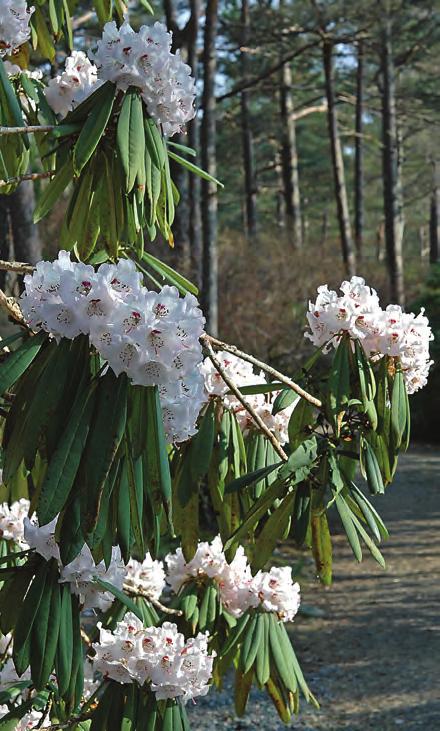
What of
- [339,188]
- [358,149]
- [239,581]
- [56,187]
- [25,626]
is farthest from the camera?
[358,149]

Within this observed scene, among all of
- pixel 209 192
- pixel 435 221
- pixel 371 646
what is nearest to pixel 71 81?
pixel 371 646

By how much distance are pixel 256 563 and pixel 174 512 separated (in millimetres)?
206

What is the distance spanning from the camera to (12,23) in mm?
2125

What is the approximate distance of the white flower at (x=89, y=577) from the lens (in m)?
1.80

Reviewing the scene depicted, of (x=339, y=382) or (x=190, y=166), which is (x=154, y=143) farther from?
(x=339, y=382)

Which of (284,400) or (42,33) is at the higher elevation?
(42,33)

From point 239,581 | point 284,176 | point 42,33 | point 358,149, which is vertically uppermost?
point 358,149

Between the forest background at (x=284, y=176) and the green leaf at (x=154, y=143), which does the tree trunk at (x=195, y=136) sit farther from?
the green leaf at (x=154, y=143)

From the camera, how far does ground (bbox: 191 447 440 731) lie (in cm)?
517

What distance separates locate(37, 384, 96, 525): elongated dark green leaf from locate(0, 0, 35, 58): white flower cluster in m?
1.16

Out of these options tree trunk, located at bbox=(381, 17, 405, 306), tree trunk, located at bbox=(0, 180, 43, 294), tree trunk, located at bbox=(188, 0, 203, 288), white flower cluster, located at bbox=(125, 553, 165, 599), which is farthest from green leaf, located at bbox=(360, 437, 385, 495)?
tree trunk, located at bbox=(381, 17, 405, 306)

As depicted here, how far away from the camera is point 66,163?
1.93m

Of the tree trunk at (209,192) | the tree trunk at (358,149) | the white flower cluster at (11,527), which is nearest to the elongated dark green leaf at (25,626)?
the white flower cluster at (11,527)

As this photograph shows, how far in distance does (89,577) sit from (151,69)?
3.08 ft
